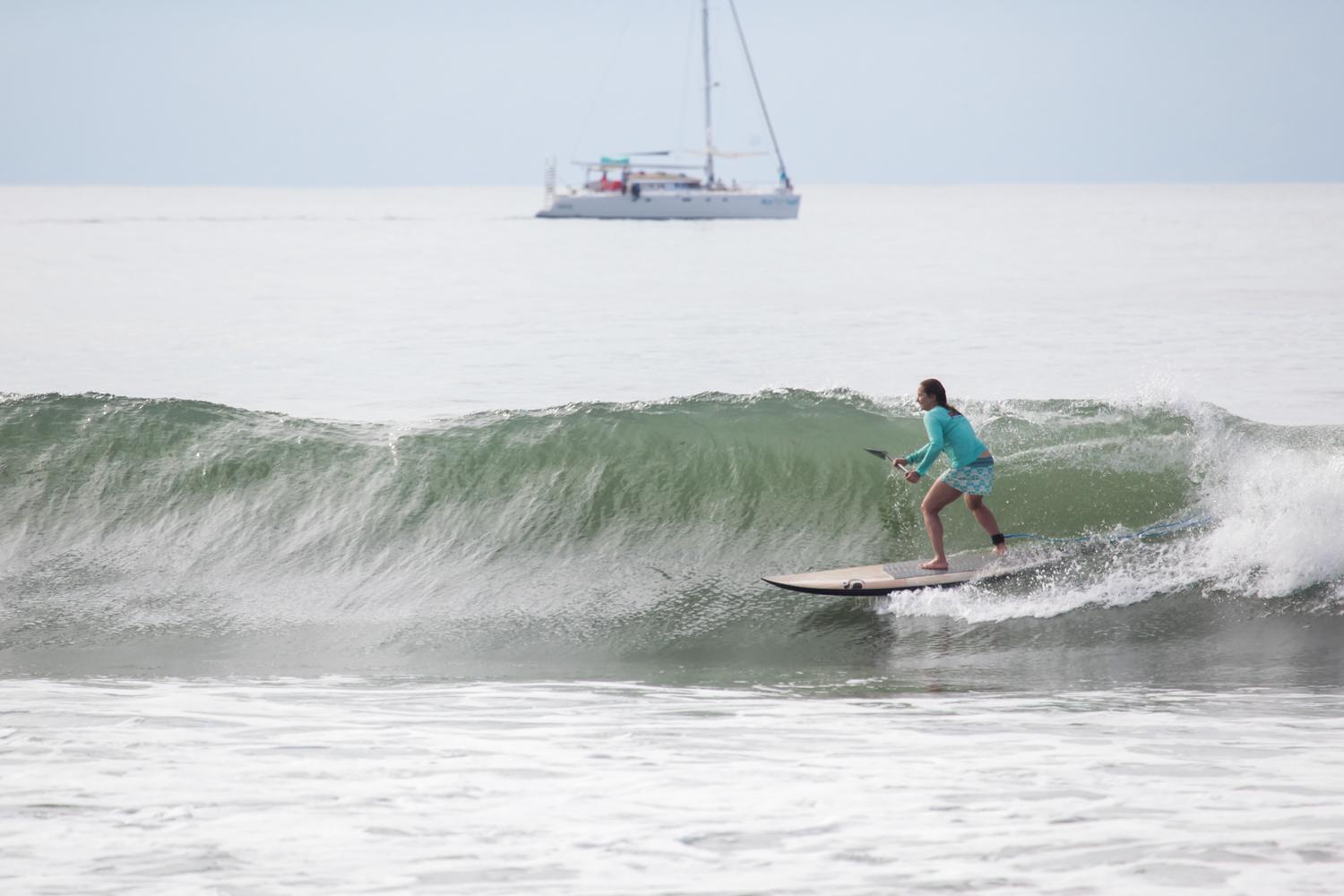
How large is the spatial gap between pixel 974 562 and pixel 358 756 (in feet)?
15.0

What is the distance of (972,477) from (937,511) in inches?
13.2

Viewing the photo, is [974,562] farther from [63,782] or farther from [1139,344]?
[1139,344]

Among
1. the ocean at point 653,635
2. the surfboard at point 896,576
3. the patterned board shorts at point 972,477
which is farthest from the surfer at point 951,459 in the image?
Result: the ocean at point 653,635

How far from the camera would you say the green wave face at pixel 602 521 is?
296 inches

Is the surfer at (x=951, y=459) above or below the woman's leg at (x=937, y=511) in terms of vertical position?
above

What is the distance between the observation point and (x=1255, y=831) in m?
3.87

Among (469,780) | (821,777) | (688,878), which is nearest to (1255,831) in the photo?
(821,777)

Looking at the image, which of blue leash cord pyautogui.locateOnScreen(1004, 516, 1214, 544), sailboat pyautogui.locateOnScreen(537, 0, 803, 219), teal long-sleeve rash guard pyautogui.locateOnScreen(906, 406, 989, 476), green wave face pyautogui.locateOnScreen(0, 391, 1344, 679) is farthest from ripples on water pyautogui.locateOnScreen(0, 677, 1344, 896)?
sailboat pyautogui.locateOnScreen(537, 0, 803, 219)

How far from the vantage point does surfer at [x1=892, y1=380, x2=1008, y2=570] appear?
7191 mm

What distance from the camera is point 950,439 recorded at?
724cm

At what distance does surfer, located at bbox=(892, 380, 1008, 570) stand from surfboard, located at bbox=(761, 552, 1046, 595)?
225 mm

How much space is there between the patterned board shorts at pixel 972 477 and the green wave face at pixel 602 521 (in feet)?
2.29

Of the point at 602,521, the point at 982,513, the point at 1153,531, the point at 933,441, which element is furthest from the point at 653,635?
the point at 1153,531

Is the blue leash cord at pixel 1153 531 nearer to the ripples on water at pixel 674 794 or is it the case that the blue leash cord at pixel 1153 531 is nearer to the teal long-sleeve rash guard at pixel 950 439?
the teal long-sleeve rash guard at pixel 950 439
